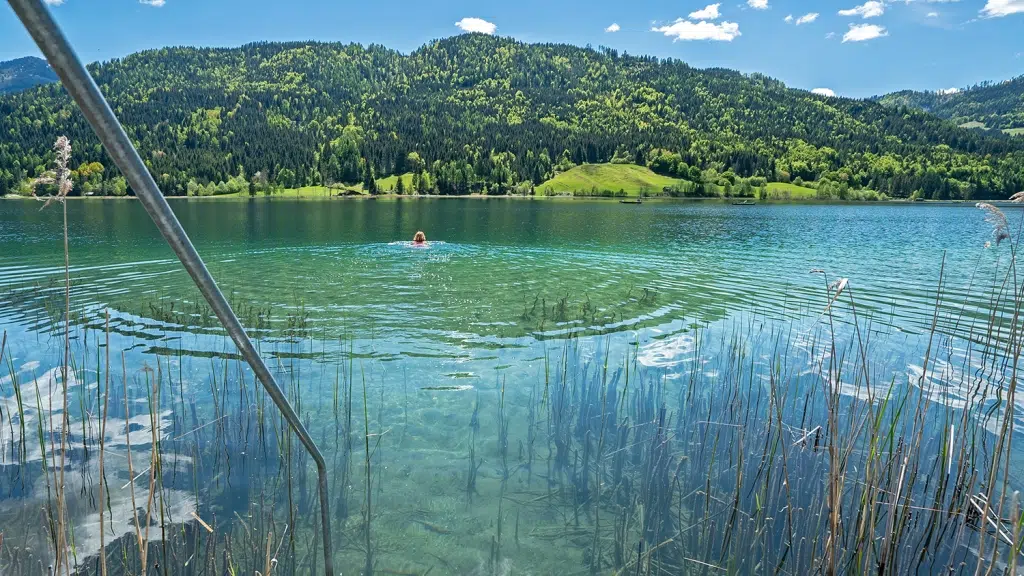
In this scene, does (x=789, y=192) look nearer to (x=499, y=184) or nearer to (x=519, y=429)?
(x=499, y=184)

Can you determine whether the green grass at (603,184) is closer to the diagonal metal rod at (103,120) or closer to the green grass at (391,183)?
the green grass at (391,183)

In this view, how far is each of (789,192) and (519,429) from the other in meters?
182

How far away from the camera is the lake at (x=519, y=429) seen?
5988 mm

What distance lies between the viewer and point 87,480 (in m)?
7.21

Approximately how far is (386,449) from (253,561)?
112 inches

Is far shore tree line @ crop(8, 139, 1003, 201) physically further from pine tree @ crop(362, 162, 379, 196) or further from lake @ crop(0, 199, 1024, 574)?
lake @ crop(0, 199, 1024, 574)

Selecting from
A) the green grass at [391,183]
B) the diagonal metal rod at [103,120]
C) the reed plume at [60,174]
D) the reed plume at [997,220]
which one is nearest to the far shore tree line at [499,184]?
the green grass at [391,183]

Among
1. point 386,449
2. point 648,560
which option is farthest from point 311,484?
point 648,560

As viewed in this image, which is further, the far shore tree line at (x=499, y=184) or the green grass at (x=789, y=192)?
the far shore tree line at (x=499, y=184)

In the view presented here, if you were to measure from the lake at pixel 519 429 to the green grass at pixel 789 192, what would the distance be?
155m

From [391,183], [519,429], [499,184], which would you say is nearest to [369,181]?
[391,183]

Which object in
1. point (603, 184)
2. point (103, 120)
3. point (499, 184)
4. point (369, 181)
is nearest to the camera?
point (103, 120)

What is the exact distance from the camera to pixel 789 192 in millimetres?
168000

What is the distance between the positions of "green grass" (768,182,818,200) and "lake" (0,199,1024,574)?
155 m
